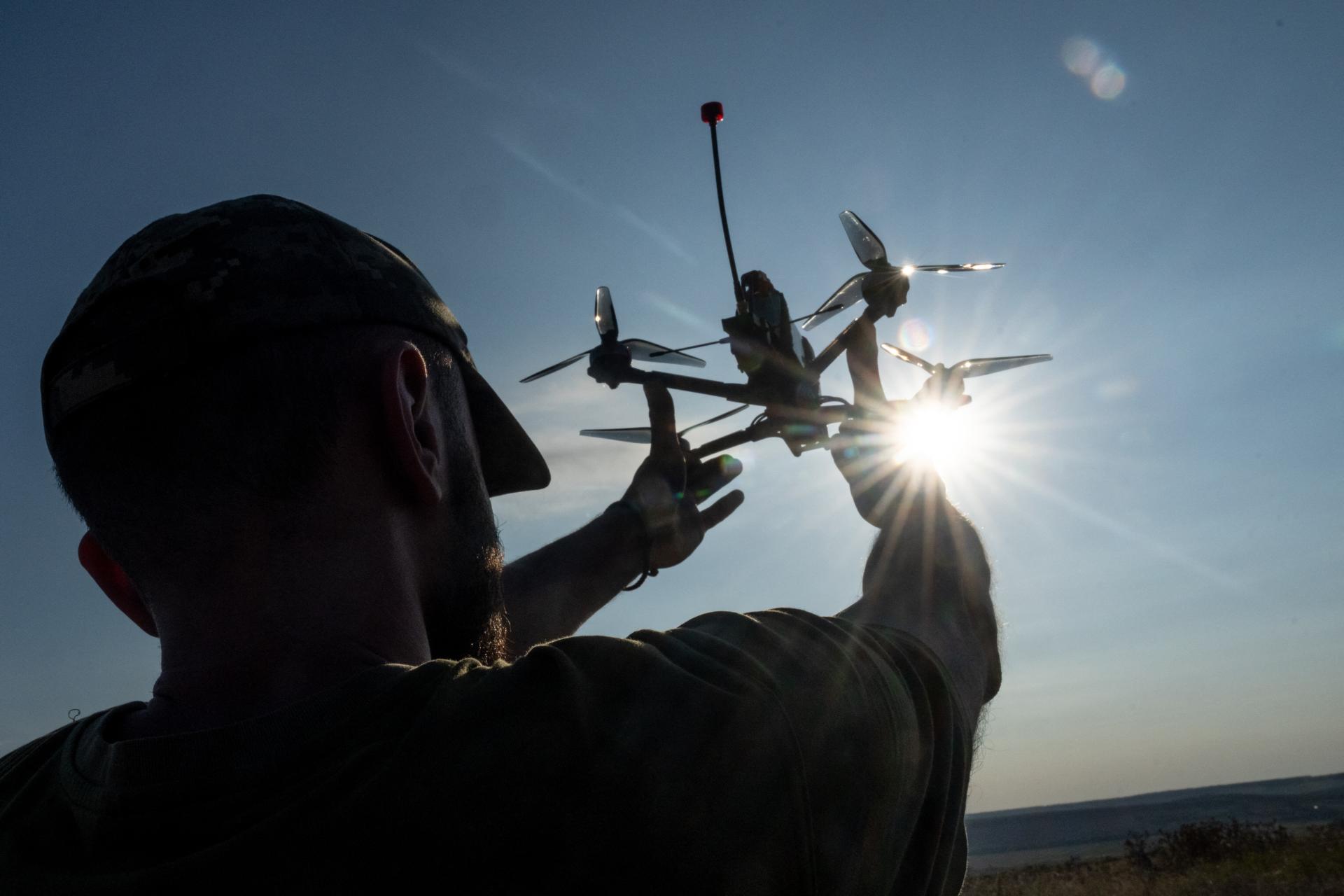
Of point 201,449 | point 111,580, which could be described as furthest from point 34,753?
point 201,449

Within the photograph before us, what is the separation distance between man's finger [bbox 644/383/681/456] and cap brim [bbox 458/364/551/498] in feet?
8.67

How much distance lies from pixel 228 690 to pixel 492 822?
545 mm

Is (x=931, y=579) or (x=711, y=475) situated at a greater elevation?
(x=711, y=475)

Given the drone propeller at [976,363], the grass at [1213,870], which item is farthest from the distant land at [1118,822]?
the drone propeller at [976,363]

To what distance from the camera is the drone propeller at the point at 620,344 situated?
7297 millimetres

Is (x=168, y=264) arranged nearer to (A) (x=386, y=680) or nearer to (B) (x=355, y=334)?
(B) (x=355, y=334)

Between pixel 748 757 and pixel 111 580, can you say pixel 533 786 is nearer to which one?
pixel 748 757

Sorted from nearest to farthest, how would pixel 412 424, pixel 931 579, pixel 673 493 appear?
pixel 412 424 < pixel 931 579 < pixel 673 493

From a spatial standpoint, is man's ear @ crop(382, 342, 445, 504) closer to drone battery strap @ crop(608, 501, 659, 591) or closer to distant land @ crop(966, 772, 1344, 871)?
drone battery strap @ crop(608, 501, 659, 591)

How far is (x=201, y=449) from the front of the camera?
4.71 feet

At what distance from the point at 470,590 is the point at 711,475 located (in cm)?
372

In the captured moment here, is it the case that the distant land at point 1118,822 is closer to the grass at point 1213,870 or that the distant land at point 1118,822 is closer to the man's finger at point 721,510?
the grass at point 1213,870

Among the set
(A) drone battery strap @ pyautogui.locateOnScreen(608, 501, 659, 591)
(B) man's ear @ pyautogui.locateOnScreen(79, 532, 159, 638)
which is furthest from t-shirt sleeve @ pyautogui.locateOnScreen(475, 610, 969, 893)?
(A) drone battery strap @ pyautogui.locateOnScreen(608, 501, 659, 591)

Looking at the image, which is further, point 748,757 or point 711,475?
point 711,475
